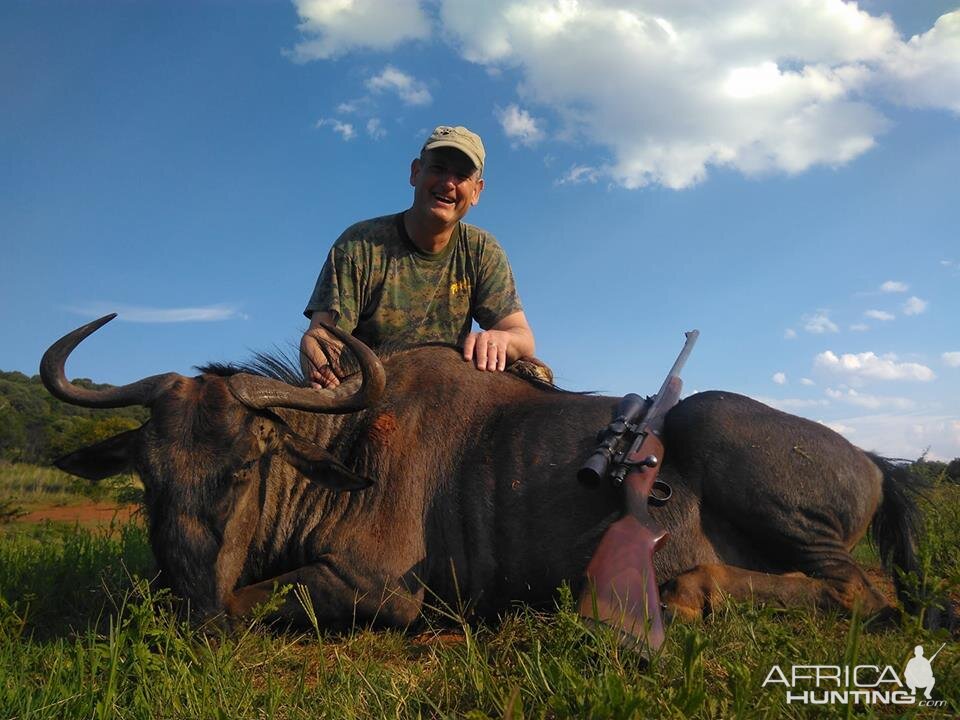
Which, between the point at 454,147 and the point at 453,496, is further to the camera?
the point at 454,147

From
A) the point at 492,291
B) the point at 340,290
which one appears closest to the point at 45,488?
the point at 340,290

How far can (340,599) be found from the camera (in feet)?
13.4

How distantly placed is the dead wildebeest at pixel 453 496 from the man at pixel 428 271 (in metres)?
1.42

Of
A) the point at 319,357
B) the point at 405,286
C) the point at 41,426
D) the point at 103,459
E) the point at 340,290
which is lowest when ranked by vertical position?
the point at 41,426

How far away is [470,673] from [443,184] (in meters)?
4.36

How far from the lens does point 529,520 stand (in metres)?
4.43

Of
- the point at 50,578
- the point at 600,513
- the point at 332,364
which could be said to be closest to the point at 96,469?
the point at 50,578

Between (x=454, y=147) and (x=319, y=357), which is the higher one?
(x=454, y=147)

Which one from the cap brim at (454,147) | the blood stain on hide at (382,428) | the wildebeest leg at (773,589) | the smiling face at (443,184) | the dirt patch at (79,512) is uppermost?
the cap brim at (454,147)

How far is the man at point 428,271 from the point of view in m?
6.21

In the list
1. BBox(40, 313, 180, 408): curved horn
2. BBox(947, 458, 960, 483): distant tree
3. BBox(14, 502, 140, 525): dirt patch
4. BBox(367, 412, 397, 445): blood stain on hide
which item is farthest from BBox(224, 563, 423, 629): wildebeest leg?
BBox(14, 502, 140, 525): dirt patch

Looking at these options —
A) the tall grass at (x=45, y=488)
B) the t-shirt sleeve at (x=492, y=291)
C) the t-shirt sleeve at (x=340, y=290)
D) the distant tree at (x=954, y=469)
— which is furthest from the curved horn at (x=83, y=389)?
the tall grass at (x=45, y=488)

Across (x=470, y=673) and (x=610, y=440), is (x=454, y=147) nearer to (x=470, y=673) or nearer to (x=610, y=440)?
(x=610, y=440)

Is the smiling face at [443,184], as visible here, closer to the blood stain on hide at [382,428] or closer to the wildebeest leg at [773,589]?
the blood stain on hide at [382,428]
